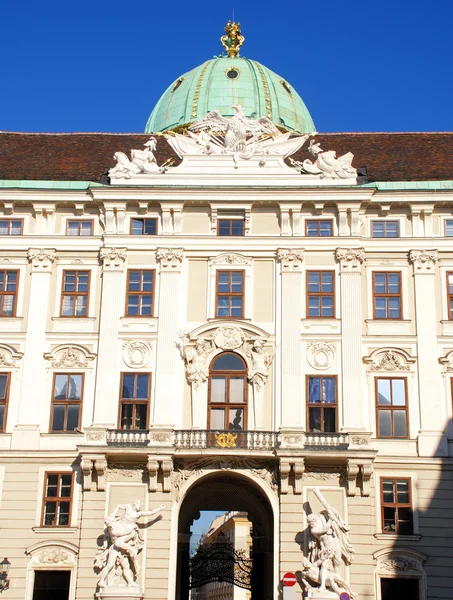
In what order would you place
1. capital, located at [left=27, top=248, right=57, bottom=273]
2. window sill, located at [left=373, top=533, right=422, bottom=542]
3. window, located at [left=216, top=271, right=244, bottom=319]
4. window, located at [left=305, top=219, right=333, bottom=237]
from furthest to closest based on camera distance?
1. window, located at [left=305, top=219, right=333, bottom=237]
2. capital, located at [left=27, top=248, right=57, bottom=273]
3. window, located at [left=216, top=271, right=244, bottom=319]
4. window sill, located at [left=373, top=533, right=422, bottom=542]

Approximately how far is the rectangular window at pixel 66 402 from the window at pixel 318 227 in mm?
10410

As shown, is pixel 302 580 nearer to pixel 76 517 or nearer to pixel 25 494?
pixel 76 517

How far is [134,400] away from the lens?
34188 mm

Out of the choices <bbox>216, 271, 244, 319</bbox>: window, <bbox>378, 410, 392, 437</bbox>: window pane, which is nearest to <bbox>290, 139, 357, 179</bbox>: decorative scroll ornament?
<bbox>216, 271, 244, 319</bbox>: window

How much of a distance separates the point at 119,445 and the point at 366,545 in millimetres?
9226

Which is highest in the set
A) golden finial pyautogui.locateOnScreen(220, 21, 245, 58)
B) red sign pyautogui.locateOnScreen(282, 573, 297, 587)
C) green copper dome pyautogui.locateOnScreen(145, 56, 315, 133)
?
golden finial pyautogui.locateOnScreen(220, 21, 245, 58)

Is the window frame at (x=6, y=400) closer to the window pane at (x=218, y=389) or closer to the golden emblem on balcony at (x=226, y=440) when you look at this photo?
the window pane at (x=218, y=389)

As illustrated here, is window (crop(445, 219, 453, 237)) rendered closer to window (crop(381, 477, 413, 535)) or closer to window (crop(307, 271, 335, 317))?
window (crop(307, 271, 335, 317))

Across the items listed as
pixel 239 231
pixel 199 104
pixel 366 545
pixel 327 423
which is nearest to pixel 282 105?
pixel 199 104

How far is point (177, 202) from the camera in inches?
1425

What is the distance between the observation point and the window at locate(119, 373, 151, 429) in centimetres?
3394

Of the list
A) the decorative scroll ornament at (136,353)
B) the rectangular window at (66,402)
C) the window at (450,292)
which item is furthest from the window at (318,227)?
the rectangular window at (66,402)

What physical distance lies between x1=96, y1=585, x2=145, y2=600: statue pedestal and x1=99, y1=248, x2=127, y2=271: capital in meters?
11.8

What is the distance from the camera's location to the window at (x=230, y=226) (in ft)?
119
